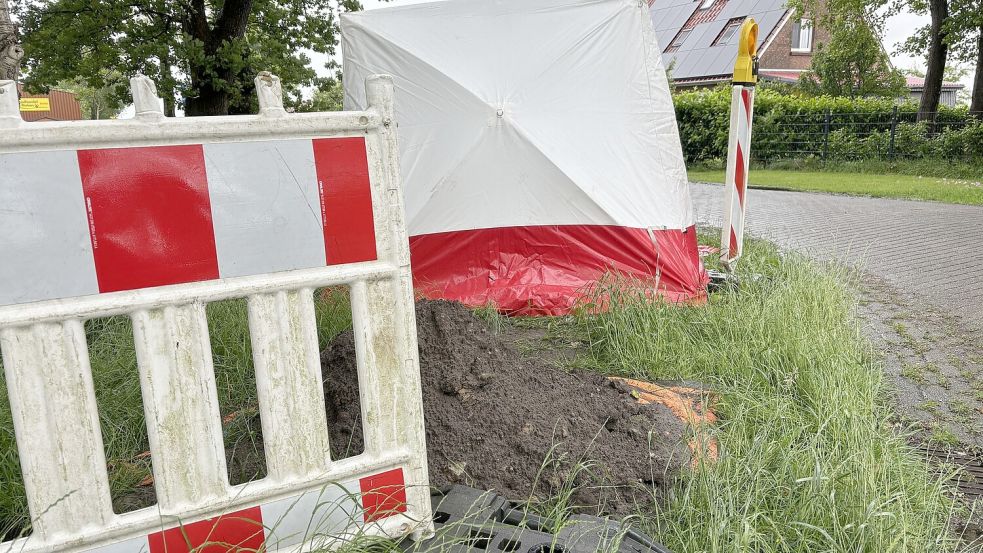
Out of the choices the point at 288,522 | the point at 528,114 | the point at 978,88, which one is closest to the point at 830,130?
the point at 978,88

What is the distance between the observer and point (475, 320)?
337cm

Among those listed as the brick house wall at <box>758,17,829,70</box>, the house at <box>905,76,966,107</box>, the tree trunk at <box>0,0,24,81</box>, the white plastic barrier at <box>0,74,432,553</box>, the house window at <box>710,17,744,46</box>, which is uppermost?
the house window at <box>710,17,744,46</box>

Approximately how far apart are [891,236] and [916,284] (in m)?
2.99

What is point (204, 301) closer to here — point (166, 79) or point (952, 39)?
point (166, 79)

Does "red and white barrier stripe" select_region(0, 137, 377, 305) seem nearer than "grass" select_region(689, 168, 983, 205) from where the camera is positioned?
Yes

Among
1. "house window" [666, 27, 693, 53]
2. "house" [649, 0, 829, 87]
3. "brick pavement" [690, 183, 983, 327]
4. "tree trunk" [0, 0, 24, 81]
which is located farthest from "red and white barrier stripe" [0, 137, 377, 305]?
"house window" [666, 27, 693, 53]

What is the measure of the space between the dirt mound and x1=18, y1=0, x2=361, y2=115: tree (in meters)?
8.43

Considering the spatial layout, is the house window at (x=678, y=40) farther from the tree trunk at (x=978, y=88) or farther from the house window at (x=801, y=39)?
the tree trunk at (x=978, y=88)

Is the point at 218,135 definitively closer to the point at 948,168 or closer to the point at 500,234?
the point at 500,234

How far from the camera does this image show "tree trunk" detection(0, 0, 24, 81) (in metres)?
6.34

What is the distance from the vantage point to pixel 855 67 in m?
27.6

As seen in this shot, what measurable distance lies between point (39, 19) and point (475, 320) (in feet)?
33.0

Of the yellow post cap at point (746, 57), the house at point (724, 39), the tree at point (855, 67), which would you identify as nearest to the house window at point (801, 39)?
the house at point (724, 39)

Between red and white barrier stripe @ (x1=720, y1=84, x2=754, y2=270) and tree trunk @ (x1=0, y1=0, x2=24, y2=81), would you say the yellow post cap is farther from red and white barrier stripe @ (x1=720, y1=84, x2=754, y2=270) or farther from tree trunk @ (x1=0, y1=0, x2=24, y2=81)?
tree trunk @ (x1=0, y1=0, x2=24, y2=81)
